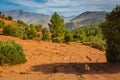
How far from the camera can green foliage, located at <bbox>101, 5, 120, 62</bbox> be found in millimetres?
17016

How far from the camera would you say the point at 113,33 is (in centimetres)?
1714

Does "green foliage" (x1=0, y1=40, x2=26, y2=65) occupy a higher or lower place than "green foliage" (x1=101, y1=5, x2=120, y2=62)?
lower

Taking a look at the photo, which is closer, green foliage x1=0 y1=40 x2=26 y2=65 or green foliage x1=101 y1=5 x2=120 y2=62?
green foliage x1=101 y1=5 x2=120 y2=62

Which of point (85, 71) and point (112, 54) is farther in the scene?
point (112, 54)

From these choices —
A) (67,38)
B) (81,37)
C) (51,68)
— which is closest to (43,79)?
(51,68)

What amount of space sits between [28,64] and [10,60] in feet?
4.46

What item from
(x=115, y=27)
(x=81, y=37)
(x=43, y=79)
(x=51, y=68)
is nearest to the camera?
(x=43, y=79)

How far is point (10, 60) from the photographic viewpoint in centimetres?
2033

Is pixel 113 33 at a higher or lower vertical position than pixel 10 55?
higher

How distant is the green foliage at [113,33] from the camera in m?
17.0

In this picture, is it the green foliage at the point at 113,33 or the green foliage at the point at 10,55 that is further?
the green foliage at the point at 10,55

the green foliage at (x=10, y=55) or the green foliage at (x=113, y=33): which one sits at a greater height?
the green foliage at (x=113, y=33)

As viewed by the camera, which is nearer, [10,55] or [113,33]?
[113,33]

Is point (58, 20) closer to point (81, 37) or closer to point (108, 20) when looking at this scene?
point (81, 37)
